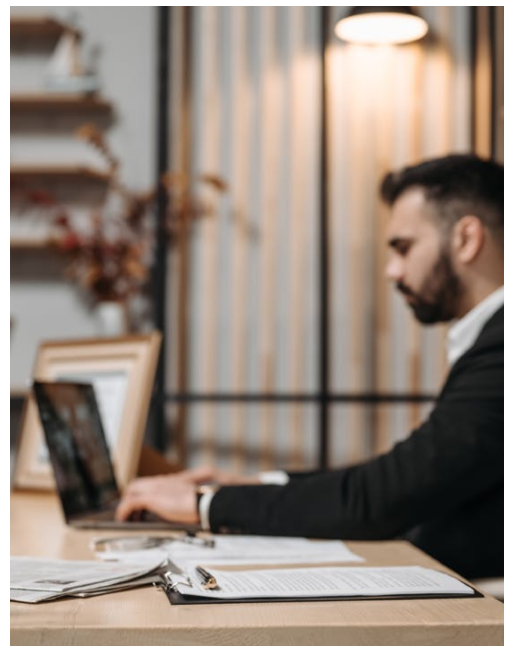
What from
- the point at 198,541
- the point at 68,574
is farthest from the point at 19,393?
the point at 68,574

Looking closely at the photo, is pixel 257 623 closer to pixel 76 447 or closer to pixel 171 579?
pixel 171 579

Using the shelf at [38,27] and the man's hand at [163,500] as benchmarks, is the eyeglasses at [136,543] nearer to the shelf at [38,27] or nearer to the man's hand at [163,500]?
the man's hand at [163,500]

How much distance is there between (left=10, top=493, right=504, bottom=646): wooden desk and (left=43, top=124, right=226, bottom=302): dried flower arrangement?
3.02 m

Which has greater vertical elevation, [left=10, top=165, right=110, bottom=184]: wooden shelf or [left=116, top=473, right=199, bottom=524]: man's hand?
[left=10, top=165, right=110, bottom=184]: wooden shelf

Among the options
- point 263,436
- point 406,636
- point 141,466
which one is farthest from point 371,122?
point 406,636

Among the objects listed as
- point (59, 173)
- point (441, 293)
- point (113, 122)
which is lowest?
point (441, 293)

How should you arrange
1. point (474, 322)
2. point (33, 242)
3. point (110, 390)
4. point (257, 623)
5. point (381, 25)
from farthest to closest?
point (33, 242) → point (381, 25) → point (110, 390) → point (474, 322) → point (257, 623)

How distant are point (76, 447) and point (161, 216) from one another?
2276 mm

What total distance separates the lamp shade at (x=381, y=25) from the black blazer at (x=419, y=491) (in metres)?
2.13

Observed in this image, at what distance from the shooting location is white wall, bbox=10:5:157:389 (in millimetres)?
4234

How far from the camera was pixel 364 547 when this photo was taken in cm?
155

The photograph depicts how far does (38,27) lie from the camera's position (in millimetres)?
4172

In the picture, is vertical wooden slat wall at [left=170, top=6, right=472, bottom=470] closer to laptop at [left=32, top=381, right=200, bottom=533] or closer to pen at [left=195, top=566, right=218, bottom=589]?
laptop at [left=32, top=381, right=200, bottom=533]

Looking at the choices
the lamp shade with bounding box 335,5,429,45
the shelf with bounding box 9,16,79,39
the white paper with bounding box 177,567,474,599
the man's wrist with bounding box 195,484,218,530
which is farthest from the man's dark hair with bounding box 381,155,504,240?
the shelf with bounding box 9,16,79,39
